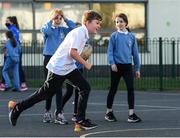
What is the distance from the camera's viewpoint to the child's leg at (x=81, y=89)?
34.7ft

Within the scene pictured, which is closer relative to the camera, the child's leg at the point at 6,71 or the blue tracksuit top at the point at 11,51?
the blue tracksuit top at the point at 11,51

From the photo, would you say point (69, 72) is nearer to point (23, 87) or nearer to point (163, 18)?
point (23, 87)

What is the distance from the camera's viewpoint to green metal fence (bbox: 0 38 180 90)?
22000 millimetres

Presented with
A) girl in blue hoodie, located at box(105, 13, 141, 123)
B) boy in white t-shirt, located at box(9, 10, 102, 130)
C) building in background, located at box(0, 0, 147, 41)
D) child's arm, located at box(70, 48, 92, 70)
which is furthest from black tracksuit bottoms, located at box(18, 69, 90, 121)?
building in background, located at box(0, 0, 147, 41)

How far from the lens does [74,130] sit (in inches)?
426

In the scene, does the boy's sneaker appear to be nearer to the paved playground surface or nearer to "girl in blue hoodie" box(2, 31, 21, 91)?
the paved playground surface

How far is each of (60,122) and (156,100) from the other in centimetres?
533

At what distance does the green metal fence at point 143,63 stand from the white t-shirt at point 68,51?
34.5 feet

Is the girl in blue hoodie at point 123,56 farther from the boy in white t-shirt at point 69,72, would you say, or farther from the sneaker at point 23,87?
the sneaker at point 23,87

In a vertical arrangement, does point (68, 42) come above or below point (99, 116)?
above

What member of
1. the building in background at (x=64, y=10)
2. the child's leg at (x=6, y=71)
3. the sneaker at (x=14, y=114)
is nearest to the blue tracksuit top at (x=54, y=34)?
the sneaker at (x=14, y=114)

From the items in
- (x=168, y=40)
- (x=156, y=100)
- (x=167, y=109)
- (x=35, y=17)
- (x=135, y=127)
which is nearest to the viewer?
(x=135, y=127)

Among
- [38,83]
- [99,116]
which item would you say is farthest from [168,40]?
[99,116]

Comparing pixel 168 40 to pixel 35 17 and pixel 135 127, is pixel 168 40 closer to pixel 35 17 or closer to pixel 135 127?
pixel 35 17
